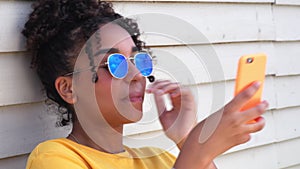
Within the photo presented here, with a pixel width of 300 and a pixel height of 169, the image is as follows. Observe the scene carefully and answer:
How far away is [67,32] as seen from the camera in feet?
4.97

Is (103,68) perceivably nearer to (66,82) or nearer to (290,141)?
(66,82)

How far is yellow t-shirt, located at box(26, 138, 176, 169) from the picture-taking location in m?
1.33

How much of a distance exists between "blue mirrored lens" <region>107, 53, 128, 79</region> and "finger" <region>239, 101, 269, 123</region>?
0.43m

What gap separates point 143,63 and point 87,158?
0.99 ft

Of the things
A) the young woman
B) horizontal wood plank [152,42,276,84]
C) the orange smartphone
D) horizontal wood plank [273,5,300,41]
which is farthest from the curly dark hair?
Result: horizontal wood plank [273,5,300,41]

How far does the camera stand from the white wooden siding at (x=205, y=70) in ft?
5.20

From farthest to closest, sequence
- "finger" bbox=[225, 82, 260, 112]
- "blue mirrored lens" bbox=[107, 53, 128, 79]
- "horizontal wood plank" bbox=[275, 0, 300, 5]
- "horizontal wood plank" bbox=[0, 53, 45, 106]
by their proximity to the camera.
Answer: "horizontal wood plank" bbox=[275, 0, 300, 5]
"horizontal wood plank" bbox=[0, 53, 45, 106]
"blue mirrored lens" bbox=[107, 53, 128, 79]
"finger" bbox=[225, 82, 260, 112]

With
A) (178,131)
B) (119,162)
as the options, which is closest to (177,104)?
(178,131)

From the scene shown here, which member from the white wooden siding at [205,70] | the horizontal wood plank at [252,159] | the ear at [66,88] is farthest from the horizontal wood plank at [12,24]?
the horizontal wood plank at [252,159]

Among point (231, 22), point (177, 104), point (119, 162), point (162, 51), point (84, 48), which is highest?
point (231, 22)

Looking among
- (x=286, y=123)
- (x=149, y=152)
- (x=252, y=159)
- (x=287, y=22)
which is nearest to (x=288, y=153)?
(x=286, y=123)

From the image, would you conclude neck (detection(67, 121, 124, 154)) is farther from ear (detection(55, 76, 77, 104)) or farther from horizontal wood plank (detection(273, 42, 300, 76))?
horizontal wood plank (detection(273, 42, 300, 76))

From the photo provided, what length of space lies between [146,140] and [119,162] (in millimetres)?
414

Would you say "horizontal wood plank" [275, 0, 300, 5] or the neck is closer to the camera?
the neck
